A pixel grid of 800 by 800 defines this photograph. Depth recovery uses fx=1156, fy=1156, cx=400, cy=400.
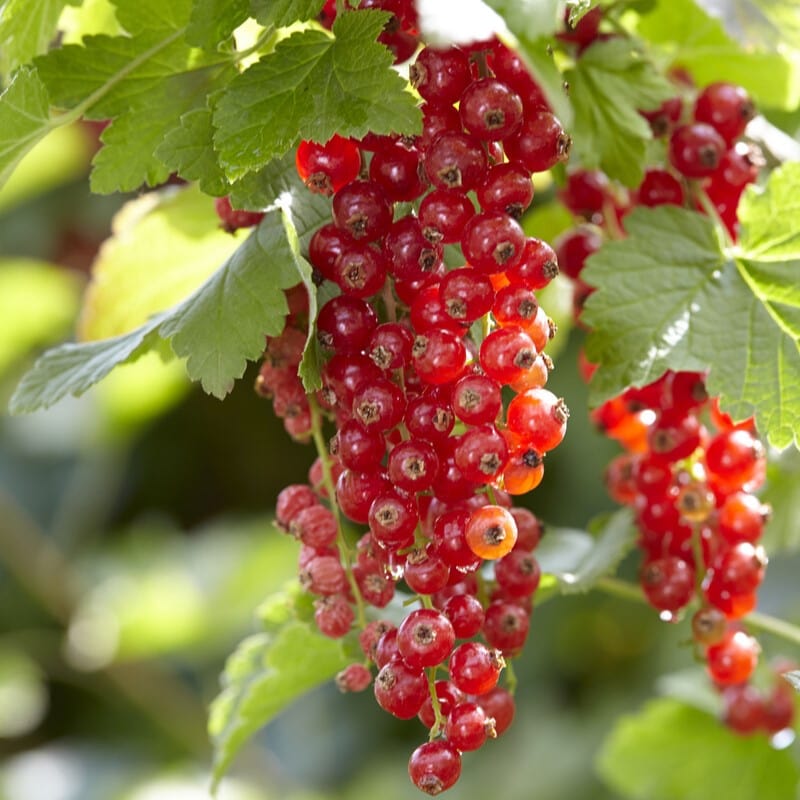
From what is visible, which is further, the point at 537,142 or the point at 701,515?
the point at 701,515

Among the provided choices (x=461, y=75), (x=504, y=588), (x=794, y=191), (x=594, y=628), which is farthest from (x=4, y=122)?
(x=594, y=628)

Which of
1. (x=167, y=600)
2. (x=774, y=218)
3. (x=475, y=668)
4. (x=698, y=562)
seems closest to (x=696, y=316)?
(x=774, y=218)

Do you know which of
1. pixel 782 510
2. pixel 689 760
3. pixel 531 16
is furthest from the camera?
pixel 689 760

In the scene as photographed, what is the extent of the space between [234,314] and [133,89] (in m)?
0.18

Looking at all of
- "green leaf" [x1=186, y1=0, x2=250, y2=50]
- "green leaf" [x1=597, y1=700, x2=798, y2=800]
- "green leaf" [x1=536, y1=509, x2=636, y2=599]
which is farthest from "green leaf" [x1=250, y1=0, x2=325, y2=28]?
"green leaf" [x1=597, y1=700, x2=798, y2=800]

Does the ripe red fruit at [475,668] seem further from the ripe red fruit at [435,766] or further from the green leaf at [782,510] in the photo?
the green leaf at [782,510]

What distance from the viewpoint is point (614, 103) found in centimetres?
84

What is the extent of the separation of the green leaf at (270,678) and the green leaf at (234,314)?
9.5 inches

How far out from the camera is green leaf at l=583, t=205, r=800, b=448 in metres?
0.79

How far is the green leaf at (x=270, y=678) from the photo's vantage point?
89 centimetres

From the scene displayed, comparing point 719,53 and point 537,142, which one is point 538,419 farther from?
point 719,53

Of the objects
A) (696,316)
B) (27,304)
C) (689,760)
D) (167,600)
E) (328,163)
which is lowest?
(167,600)

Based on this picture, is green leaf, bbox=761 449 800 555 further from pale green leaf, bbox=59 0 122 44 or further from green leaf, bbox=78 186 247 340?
pale green leaf, bbox=59 0 122 44

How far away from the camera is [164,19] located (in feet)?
2.50
